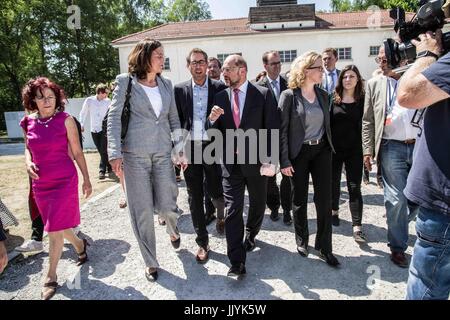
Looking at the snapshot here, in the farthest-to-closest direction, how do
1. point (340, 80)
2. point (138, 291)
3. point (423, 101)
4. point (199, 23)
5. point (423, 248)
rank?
point (199, 23)
point (340, 80)
point (138, 291)
point (423, 248)
point (423, 101)

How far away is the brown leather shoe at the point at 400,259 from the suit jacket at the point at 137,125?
262 cm

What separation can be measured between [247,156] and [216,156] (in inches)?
19.3

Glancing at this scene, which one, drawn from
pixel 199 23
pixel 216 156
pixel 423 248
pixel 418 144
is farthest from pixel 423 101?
pixel 199 23

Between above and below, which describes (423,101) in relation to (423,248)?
above

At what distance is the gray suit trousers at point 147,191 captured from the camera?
336cm

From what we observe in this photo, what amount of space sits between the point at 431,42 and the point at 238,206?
6.98ft

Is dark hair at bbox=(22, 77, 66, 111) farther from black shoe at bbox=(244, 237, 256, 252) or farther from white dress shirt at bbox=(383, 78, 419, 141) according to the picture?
white dress shirt at bbox=(383, 78, 419, 141)

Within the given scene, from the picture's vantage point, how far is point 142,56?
3.28m

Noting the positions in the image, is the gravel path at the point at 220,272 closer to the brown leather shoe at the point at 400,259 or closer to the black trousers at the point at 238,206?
the brown leather shoe at the point at 400,259

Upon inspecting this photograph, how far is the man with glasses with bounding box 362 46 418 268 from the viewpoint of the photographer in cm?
348

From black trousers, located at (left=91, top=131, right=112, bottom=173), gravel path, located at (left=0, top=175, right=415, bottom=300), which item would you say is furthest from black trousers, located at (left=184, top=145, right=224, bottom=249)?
black trousers, located at (left=91, top=131, right=112, bottom=173)

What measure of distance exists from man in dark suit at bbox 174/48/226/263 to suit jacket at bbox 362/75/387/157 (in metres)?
1.72

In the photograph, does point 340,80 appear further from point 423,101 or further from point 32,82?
point 32,82

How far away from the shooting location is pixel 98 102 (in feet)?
26.7
